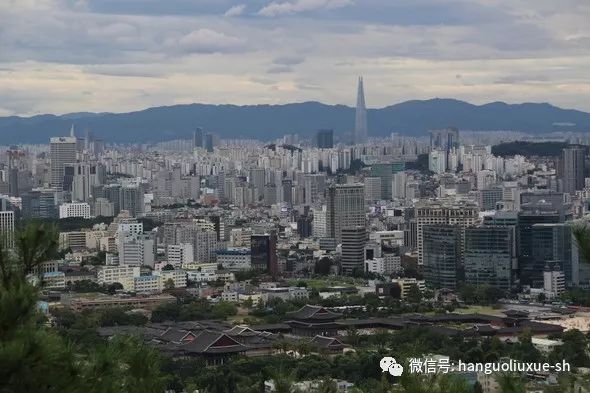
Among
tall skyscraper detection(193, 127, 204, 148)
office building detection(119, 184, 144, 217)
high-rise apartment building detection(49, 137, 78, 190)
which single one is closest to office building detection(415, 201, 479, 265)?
office building detection(119, 184, 144, 217)

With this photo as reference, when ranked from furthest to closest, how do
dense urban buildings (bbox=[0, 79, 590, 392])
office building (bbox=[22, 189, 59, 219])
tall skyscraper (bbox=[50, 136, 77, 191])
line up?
1. tall skyscraper (bbox=[50, 136, 77, 191])
2. office building (bbox=[22, 189, 59, 219])
3. dense urban buildings (bbox=[0, 79, 590, 392])

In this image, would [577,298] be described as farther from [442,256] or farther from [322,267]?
[322,267]

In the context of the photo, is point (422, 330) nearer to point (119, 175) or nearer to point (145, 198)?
point (145, 198)

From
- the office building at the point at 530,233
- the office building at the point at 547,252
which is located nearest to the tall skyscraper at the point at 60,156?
the office building at the point at 530,233

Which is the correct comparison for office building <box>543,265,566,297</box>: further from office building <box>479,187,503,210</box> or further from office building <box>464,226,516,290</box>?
office building <box>479,187,503,210</box>

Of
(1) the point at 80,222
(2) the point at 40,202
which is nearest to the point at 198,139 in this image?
(2) the point at 40,202

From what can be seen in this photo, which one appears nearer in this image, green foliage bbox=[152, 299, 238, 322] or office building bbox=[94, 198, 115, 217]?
green foliage bbox=[152, 299, 238, 322]
